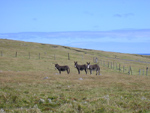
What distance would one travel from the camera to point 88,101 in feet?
42.4

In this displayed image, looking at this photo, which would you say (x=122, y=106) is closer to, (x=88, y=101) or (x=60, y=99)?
(x=88, y=101)

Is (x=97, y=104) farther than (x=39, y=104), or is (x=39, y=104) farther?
(x=39, y=104)

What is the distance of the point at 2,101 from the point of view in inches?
516

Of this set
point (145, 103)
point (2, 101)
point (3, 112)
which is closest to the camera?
point (3, 112)

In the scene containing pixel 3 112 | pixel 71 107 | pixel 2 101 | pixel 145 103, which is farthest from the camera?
pixel 2 101

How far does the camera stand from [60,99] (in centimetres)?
1352

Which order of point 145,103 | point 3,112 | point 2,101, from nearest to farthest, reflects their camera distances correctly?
1. point 3,112
2. point 145,103
3. point 2,101

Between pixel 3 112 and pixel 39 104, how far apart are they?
8.67ft

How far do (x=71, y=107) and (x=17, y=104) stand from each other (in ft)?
11.3

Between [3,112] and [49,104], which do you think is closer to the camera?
[3,112]

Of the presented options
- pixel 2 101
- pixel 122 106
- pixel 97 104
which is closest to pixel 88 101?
pixel 97 104

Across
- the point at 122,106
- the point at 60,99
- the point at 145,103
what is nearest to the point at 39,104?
the point at 60,99

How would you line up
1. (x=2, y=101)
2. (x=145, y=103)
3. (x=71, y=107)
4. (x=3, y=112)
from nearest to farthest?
(x=3, y=112) < (x=71, y=107) < (x=145, y=103) < (x=2, y=101)

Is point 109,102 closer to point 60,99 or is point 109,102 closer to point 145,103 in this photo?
point 145,103
